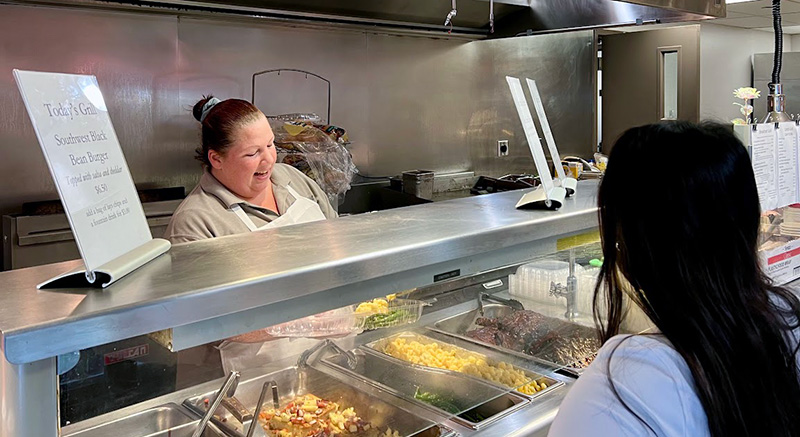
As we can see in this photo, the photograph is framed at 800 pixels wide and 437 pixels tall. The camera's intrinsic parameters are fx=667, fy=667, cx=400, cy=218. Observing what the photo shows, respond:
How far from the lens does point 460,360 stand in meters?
1.62

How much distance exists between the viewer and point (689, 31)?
22.2ft

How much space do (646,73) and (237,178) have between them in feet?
18.2

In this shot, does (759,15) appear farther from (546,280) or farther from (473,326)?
(473,326)

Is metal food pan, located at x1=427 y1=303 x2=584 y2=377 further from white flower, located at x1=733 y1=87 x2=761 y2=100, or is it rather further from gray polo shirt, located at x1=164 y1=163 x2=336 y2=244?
white flower, located at x1=733 y1=87 x2=761 y2=100

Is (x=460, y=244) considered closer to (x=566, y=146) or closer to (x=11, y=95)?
(x=11, y=95)

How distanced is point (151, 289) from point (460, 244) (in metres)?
0.59

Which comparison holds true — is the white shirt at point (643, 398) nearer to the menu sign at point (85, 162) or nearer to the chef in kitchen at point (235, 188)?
the menu sign at point (85, 162)

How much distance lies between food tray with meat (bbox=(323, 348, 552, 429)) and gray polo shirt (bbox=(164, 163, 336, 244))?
93cm

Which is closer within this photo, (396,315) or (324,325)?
(324,325)

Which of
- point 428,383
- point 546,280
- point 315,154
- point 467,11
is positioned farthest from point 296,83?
point 428,383

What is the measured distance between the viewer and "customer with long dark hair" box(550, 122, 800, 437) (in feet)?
2.68

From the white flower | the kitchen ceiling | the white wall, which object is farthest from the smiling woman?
the white wall

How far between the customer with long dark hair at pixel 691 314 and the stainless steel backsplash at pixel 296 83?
303cm

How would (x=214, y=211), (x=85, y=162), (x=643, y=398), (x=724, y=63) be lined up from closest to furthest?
(x=643, y=398)
(x=85, y=162)
(x=214, y=211)
(x=724, y=63)
